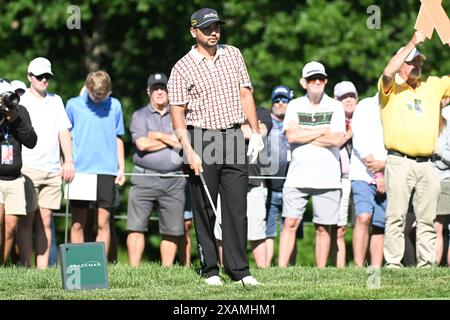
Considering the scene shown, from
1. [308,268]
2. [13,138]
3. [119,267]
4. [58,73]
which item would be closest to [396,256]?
[308,268]

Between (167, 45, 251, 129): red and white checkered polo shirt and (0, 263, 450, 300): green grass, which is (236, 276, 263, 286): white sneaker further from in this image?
(167, 45, 251, 129): red and white checkered polo shirt

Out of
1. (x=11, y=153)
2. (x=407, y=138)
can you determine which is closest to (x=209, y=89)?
(x=407, y=138)

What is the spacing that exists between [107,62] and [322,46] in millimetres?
5355

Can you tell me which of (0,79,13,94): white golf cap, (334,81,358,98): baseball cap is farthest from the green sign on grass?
(334,81,358,98): baseball cap

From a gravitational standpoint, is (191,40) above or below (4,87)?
above

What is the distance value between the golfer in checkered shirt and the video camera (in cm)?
212

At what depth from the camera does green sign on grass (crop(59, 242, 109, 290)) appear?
36.5ft

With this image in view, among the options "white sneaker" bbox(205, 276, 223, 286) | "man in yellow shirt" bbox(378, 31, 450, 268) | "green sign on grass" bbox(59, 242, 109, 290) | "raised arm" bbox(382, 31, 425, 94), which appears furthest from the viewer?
"man in yellow shirt" bbox(378, 31, 450, 268)

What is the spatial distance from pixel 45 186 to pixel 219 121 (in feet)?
12.8

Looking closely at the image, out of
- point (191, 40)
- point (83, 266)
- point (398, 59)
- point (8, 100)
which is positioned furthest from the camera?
point (191, 40)

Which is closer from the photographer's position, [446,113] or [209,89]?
[209,89]

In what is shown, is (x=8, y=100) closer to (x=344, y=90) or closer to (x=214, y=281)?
(x=214, y=281)

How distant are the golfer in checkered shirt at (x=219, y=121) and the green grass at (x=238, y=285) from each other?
47 centimetres

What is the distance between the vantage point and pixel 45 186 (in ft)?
48.9
